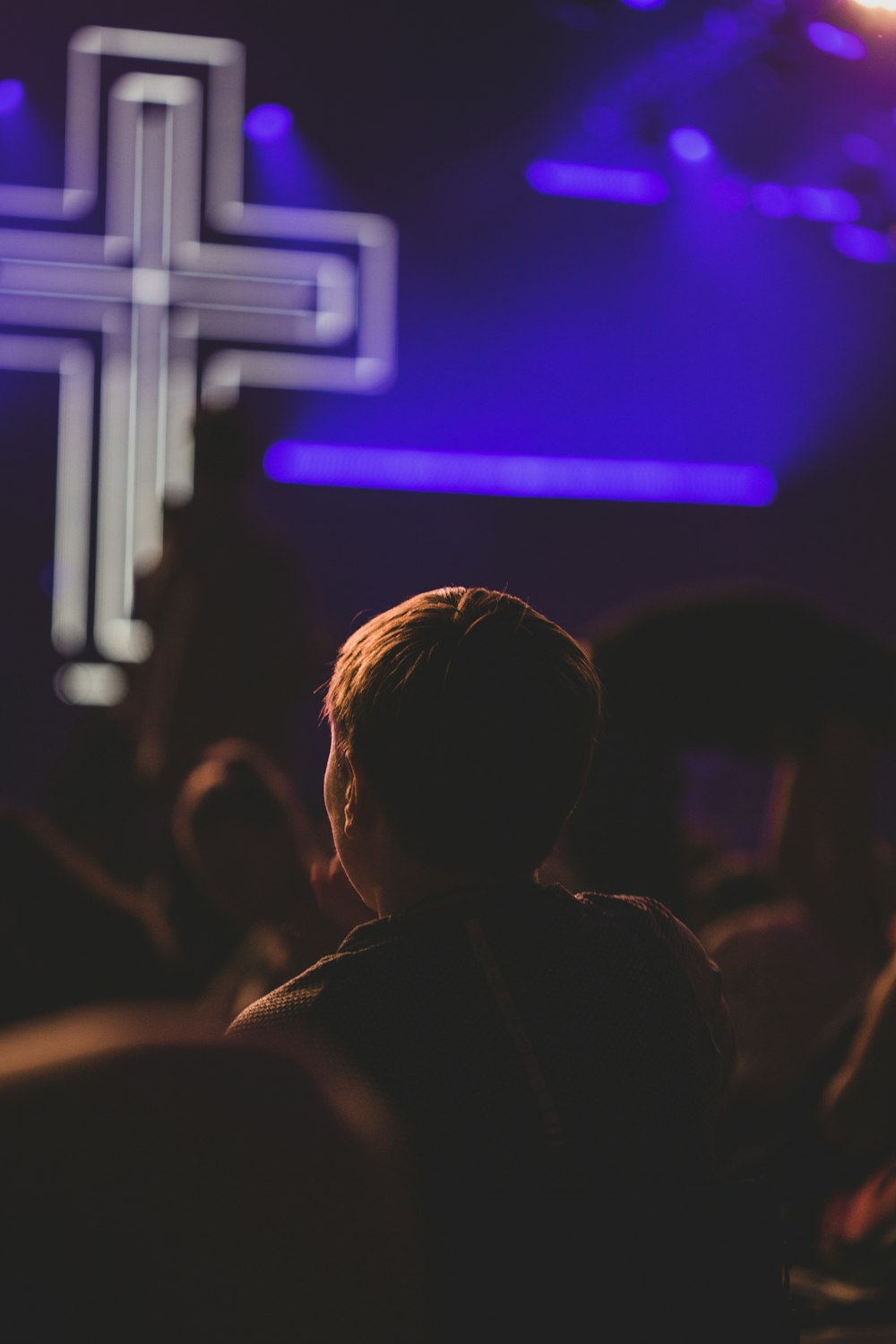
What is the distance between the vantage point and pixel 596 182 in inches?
250

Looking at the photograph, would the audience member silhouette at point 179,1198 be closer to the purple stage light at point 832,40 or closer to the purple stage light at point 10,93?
the purple stage light at point 832,40

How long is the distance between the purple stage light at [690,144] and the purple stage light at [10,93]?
2680mm

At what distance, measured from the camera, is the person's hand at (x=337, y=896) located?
3.95ft

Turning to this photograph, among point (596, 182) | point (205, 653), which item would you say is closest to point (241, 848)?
point (205, 653)

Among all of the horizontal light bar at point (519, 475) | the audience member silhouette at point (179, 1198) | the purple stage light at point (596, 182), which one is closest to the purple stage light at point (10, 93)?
the horizontal light bar at point (519, 475)

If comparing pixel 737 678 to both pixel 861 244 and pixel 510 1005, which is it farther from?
pixel 861 244

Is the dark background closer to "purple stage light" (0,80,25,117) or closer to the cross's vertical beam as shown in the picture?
"purple stage light" (0,80,25,117)

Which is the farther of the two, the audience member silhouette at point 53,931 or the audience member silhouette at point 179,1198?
the audience member silhouette at point 53,931

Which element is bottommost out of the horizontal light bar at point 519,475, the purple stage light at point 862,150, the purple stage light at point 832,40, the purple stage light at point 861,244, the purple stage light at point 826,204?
the horizontal light bar at point 519,475

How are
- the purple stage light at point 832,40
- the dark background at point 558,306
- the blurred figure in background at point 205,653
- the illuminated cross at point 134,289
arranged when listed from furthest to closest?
the dark background at point 558,306
the illuminated cross at point 134,289
the purple stage light at point 832,40
the blurred figure in background at point 205,653

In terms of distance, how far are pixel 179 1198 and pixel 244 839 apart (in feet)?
A: 8.61

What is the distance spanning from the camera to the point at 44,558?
575 cm

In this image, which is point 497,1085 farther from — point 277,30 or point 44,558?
point 277,30

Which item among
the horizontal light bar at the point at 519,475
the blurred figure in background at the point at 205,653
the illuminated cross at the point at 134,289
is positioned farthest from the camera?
the horizontal light bar at the point at 519,475
